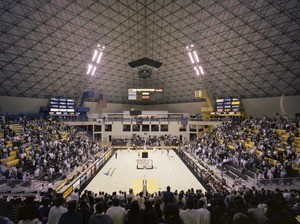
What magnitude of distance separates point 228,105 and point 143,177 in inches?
964

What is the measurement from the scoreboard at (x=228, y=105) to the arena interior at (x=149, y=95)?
0.19 m

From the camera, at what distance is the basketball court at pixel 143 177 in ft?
57.9

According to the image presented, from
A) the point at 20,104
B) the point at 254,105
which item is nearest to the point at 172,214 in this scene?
the point at 20,104

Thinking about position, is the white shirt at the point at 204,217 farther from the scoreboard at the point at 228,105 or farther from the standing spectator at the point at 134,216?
the scoreboard at the point at 228,105

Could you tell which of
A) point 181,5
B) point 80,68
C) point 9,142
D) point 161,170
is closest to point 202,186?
point 161,170

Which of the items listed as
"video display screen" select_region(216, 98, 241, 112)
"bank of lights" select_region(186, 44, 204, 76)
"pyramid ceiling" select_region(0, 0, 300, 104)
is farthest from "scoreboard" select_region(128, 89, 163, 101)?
"video display screen" select_region(216, 98, 241, 112)

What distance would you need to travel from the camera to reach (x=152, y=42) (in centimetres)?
3916

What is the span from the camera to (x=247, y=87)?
120 feet

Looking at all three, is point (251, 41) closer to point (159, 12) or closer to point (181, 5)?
point (181, 5)

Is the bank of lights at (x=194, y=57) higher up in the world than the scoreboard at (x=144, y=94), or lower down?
higher up

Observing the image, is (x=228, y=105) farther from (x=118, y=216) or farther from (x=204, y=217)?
(x=118, y=216)

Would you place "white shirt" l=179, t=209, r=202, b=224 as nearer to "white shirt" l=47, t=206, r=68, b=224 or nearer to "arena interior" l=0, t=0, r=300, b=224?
"arena interior" l=0, t=0, r=300, b=224

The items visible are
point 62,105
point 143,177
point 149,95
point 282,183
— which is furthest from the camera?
point 149,95

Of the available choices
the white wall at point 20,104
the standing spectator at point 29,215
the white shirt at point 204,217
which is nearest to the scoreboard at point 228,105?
the white wall at point 20,104
